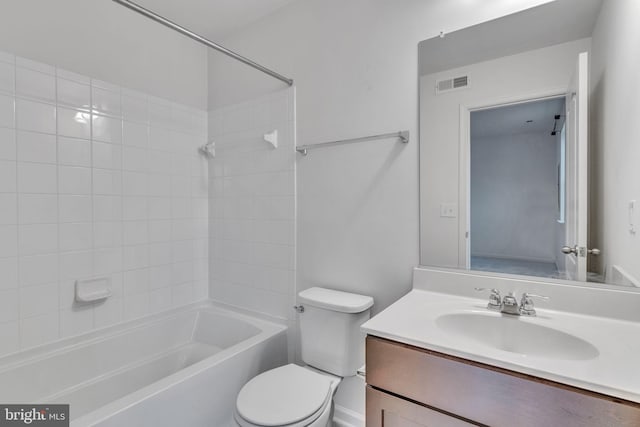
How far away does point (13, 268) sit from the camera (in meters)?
1.52

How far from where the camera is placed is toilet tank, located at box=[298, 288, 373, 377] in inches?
60.4

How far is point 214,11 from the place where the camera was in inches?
78.7

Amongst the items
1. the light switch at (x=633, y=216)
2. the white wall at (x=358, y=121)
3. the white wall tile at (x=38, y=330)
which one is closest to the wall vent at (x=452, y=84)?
the white wall at (x=358, y=121)

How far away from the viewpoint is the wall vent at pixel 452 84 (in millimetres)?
1392

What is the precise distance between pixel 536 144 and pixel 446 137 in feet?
1.14

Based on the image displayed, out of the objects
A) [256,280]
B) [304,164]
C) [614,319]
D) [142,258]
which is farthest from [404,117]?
[142,258]

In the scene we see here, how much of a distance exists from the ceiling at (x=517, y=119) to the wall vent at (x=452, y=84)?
0.14 metres

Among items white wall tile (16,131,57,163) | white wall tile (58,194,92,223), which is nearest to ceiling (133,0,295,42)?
white wall tile (16,131,57,163)

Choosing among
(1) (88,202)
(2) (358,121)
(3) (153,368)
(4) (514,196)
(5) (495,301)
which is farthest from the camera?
(3) (153,368)

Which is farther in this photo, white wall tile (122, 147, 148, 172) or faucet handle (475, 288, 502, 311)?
white wall tile (122, 147, 148, 172)

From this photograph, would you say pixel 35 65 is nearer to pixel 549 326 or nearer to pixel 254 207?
pixel 254 207

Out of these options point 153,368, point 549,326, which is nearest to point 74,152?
point 153,368

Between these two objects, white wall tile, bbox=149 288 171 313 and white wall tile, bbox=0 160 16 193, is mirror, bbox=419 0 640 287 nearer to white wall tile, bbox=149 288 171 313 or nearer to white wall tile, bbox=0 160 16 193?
white wall tile, bbox=149 288 171 313

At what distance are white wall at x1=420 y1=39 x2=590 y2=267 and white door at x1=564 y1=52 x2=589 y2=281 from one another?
0.19 meters
